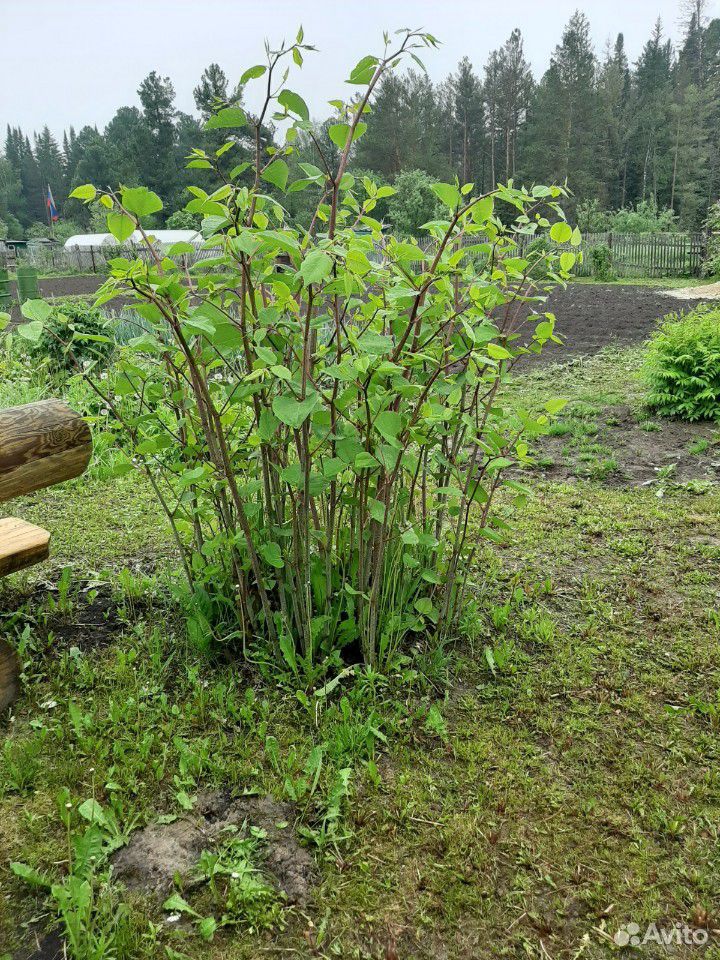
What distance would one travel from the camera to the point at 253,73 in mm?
1362

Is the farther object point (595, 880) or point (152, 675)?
point (152, 675)

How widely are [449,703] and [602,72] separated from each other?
52.9 metres

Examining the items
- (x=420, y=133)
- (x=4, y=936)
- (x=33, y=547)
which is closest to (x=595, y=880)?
(x=4, y=936)

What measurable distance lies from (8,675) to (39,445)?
68cm

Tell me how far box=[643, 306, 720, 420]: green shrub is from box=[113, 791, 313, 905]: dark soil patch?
3.97 m

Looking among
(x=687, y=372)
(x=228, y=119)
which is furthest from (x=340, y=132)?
(x=687, y=372)

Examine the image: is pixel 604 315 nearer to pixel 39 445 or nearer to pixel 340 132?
pixel 340 132

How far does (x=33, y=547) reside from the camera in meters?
1.93

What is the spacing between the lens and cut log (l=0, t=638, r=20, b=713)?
1920 mm

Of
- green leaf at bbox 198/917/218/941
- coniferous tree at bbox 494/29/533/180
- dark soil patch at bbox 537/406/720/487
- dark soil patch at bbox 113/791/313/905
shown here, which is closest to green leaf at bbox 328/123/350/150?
dark soil patch at bbox 113/791/313/905

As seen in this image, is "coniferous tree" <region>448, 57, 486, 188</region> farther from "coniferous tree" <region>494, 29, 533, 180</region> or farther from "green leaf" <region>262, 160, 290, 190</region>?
"green leaf" <region>262, 160, 290, 190</region>

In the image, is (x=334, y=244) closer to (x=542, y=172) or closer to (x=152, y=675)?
(x=152, y=675)

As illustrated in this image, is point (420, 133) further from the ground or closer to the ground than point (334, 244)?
further from the ground

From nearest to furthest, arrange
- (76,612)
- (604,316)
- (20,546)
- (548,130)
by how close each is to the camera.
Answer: (20,546) → (76,612) → (604,316) → (548,130)
